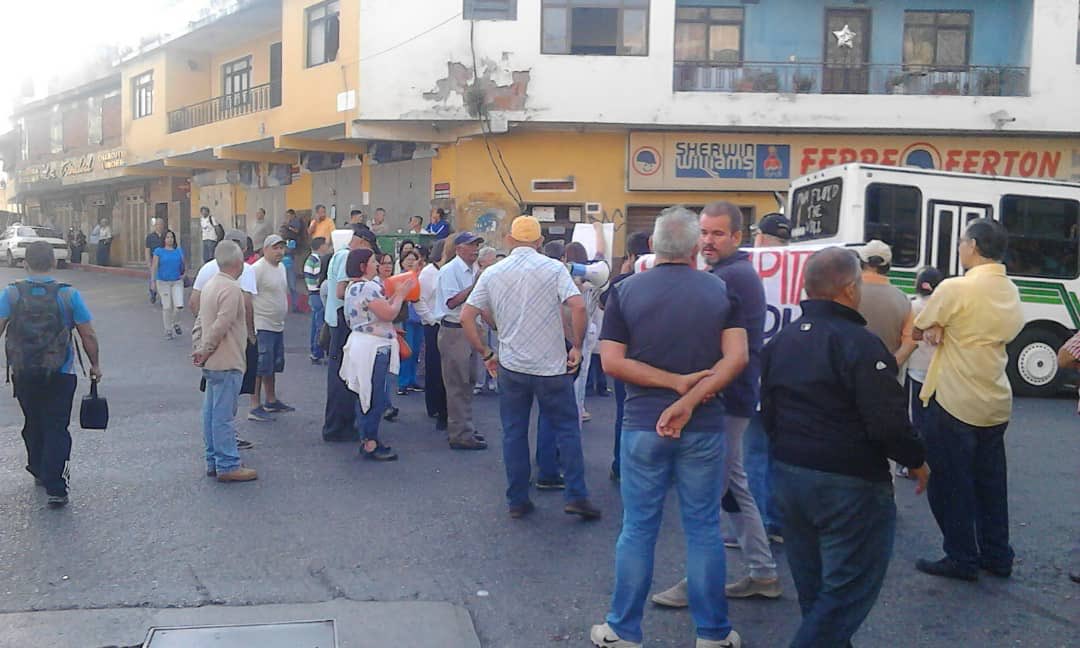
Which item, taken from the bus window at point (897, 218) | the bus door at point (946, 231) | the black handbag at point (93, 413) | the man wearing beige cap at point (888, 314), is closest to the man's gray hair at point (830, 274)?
the man wearing beige cap at point (888, 314)

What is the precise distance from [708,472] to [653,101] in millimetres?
16083

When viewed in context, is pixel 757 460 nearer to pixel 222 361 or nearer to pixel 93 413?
pixel 222 361

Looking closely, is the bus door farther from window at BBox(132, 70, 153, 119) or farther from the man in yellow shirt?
window at BBox(132, 70, 153, 119)

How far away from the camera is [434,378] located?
9430 millimetres

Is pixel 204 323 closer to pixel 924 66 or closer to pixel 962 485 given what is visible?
pixel 962 485

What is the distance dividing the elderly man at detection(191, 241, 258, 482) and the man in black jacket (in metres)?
4.51

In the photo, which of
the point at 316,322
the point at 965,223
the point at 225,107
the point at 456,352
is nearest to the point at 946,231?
the point at 965,223

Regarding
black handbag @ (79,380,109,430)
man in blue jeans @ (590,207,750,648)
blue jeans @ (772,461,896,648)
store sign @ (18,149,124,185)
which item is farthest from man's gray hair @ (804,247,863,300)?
store sign @ (18,149,124,185)

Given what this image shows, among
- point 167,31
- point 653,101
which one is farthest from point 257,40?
point 653,101

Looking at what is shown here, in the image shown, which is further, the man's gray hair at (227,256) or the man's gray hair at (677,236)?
the man's gray hair at (227,256)

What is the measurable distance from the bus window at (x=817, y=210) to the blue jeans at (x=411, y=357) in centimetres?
498

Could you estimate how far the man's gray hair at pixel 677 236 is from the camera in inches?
170

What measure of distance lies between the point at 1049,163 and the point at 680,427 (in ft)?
62.8

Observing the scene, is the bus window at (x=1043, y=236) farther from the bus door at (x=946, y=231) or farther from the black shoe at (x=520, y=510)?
the black shoe at (x=520, y=510)
